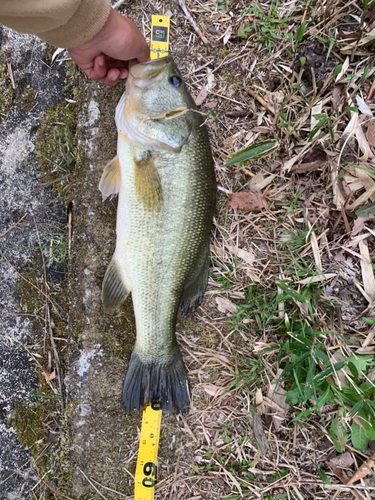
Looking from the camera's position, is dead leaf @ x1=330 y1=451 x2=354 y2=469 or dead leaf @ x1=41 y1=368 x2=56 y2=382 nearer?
dead leaf @ x1=330 y1=451 x2=354 y2=469

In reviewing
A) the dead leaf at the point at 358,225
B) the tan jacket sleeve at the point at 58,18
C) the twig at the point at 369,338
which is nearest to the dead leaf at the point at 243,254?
the dead leaf at the point at 358,225

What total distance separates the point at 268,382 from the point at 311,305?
659 mm

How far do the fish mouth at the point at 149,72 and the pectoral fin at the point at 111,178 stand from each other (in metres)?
0.51

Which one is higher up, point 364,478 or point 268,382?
point 268,382

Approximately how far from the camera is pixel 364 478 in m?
2.47

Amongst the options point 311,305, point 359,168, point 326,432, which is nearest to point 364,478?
point 326,432

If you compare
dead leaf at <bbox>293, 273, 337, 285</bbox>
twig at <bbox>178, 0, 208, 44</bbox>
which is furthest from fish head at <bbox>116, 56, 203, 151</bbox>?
dead leaf at <bbox>293, 273, 337, 285</bbox>

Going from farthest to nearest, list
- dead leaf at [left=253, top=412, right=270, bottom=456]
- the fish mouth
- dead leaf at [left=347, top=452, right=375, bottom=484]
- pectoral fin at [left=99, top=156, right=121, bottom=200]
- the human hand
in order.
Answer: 1. dead leaf at [left=253, top=412, right=270, bottom=456]
2. dead leaf at [left=347, top=452, right=375, bottom=484]
3. pectoral fin at [left=99, top=156, right=121, bottom=200]
4. the fish mouth
5. the human hand

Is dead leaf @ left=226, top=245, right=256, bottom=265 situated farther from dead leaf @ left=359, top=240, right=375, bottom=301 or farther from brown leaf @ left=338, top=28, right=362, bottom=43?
brown leaf @ left=338, top=28, right=362, bottom=43

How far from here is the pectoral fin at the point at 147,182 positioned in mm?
2197

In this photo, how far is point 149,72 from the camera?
2209 mm

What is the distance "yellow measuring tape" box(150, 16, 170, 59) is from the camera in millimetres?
2639

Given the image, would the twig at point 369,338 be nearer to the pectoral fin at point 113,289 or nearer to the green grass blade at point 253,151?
the green grass blade at point 253,151

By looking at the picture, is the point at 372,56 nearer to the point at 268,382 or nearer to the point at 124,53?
the point at 124,53
